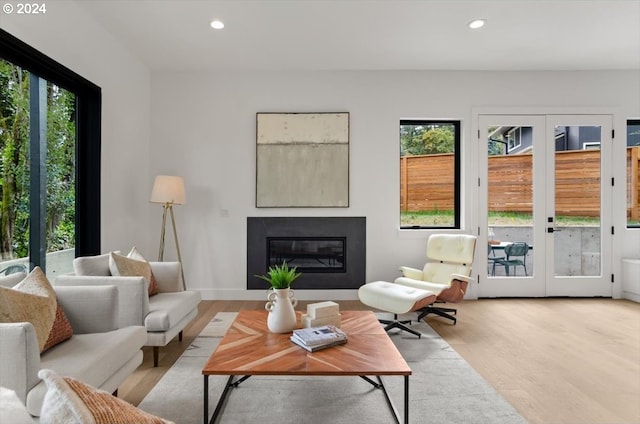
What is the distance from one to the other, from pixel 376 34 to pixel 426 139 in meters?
1.59

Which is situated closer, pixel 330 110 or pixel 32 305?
pixel 32 305

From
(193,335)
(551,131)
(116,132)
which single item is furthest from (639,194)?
(116,132)

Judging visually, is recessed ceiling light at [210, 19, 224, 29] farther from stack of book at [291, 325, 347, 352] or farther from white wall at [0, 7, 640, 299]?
stack of book at [291, 325, 347, 352]

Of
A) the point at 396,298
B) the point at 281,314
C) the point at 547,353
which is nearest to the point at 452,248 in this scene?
the point at 396,298

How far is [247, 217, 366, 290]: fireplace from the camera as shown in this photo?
4.55 metres

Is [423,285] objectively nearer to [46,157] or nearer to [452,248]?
[452,248]

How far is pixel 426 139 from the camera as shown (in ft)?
15.5

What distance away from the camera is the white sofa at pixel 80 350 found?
1.41 metres

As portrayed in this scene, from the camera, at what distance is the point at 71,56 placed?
3068mm

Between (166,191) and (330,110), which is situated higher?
(330,110)

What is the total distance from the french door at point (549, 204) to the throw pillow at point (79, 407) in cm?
457

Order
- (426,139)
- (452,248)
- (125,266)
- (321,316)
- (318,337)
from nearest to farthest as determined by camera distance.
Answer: (318,337)
(321,316)
(125,266)
(452,248)
(426,139)

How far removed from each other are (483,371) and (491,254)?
2409mm

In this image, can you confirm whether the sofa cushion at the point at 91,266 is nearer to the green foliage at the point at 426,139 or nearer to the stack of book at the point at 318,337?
the stack of book at the point at 318,337
